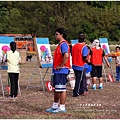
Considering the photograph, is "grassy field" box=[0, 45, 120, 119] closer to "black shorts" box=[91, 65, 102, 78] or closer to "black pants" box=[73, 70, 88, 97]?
"black pants" box=[73, 70, 88, 97]

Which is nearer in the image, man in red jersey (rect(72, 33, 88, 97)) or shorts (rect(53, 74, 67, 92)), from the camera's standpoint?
→ shorts (rect(53, 74, 67, 92))

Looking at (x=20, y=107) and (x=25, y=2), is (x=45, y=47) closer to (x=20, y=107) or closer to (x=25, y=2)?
(x=20, y=107)

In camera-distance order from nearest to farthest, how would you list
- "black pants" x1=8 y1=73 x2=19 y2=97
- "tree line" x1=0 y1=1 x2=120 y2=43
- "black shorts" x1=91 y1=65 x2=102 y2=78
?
"black pants" x1=8 y1=73 x2=19 y2=97
"black shorts" x1=91 y1=65 x2=102 y2=78
"tree line" x1=0 y1=1 x2=120 y2=43

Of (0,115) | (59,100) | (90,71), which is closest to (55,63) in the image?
(59,100)

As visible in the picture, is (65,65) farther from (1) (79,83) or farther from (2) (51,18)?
(2) (51,18)

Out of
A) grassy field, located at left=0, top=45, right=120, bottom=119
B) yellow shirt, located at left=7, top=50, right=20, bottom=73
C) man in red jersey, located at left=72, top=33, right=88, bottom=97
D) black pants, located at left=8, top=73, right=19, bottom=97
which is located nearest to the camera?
grassy field, located at left=0, top=45, right=120, bottom=119

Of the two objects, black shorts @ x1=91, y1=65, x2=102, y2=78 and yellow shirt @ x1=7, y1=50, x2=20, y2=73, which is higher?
yellow shirt @ x1=7, y1=50, x2=20, y2=73

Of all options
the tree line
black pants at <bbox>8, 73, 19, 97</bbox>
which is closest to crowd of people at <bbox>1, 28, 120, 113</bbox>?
black pants at <bbox>8, 73, 19, 97</bbox>

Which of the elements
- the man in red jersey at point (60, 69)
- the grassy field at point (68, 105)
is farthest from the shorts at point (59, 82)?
the grassy field at point (68, 105)

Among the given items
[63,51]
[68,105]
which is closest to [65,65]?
[63,51]

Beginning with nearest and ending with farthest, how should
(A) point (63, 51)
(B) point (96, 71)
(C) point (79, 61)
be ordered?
(A) point (63, 51) < (C) point (79, 61) < (B) point (96, 71)

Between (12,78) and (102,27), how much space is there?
40.5 meters

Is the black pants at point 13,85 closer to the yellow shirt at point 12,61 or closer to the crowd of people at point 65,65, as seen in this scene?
the crowd of people at point 65,65

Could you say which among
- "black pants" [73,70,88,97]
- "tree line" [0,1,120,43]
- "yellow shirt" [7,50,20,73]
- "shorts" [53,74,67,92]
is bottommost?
"black pants" [73,70,88,97]
